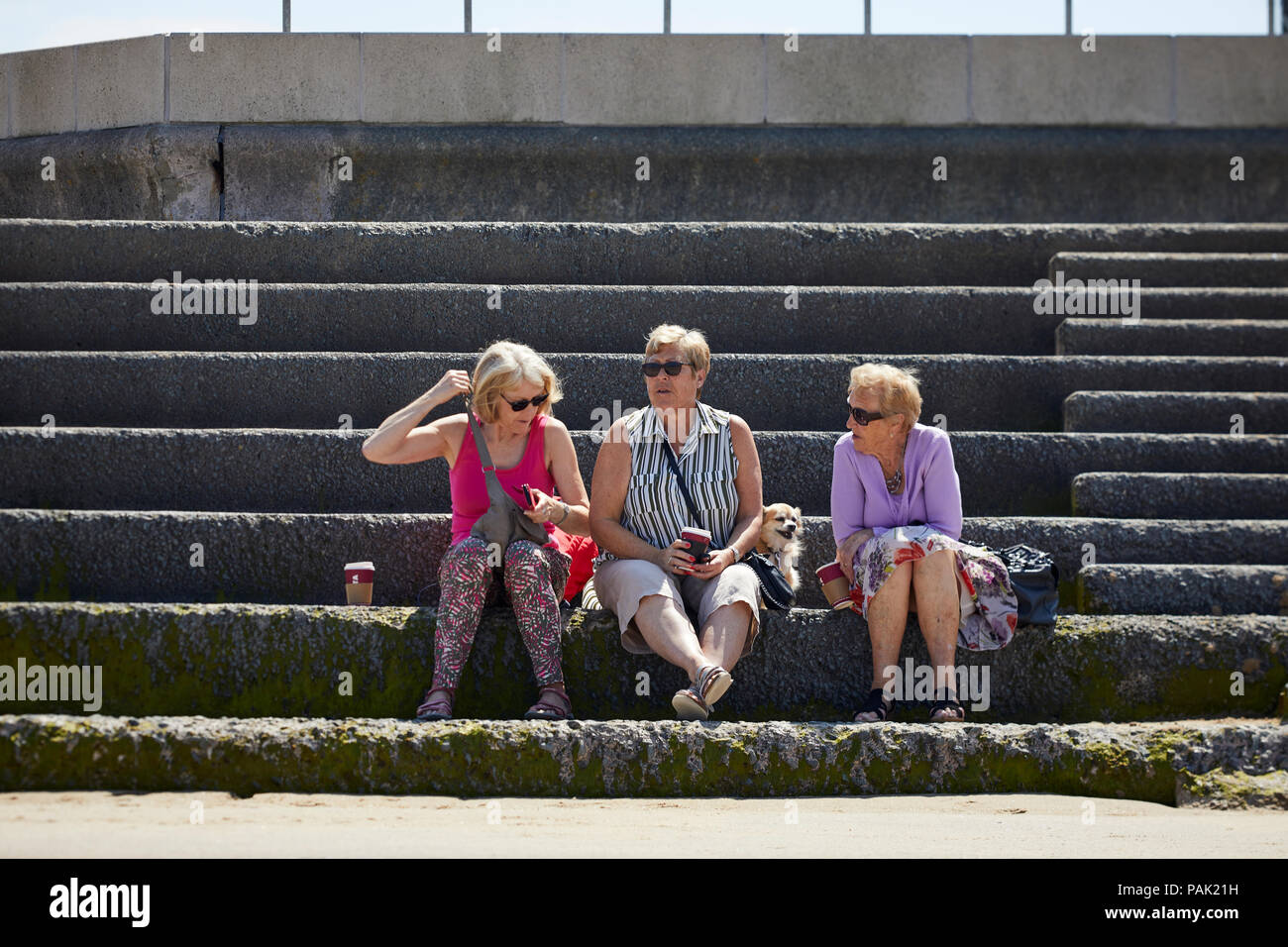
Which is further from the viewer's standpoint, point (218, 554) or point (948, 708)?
point (218, 554)

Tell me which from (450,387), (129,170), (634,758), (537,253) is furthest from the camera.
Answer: (129,170)

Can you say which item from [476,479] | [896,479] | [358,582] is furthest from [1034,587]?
[358,582]

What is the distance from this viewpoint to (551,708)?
12.6 feet

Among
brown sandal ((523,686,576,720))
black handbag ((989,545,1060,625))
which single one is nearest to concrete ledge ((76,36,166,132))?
brown sandal ((523,686,576,720))

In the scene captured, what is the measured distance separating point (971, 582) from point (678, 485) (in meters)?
0.95

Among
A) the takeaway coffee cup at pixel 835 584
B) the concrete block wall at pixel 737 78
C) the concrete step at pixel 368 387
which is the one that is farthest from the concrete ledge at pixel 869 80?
the takeaway coffee cup at pixel 835 584

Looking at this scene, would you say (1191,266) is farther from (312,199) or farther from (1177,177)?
(312,199)

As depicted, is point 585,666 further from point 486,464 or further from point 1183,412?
point 1183,412

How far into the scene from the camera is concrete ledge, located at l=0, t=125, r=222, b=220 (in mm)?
8156

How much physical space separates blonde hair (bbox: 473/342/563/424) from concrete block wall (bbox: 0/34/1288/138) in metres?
4.19

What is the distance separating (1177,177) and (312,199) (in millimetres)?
5150

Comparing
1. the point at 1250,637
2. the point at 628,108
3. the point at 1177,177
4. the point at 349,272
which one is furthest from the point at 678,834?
the point at 1177,177

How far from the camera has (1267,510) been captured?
16.3ft

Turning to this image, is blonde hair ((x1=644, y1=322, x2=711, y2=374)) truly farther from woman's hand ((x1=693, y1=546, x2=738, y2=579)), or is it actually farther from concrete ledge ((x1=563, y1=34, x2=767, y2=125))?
concrete ledge ((x1=563, y1=34, x2=767, y2=125))
